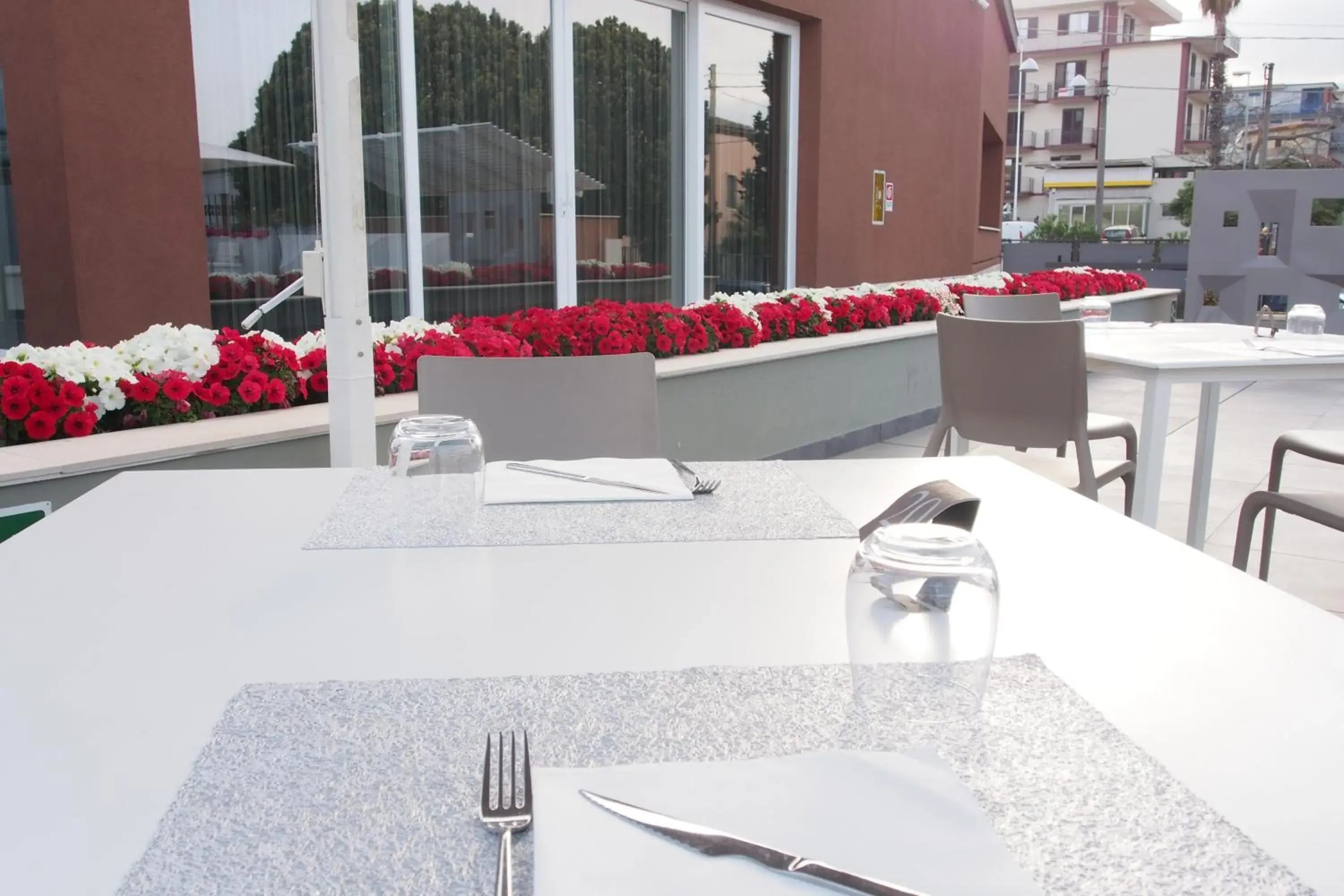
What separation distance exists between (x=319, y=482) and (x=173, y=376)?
1.40 metres

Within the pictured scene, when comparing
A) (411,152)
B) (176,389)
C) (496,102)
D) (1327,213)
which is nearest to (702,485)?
(176,389)

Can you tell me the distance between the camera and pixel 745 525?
4.50 feet

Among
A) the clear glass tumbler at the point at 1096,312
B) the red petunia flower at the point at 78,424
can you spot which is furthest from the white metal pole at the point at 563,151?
the red petunia flower at the point at 78,424

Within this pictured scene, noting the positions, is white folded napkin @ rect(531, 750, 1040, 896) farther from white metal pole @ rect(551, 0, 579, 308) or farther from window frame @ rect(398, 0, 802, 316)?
white metal pole @ rect(551, 0, 579, 308)

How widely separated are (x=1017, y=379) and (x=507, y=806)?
2.78m

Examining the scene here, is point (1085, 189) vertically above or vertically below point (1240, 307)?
above

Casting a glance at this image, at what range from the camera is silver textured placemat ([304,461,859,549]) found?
1.30 m

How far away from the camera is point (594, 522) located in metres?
1.38

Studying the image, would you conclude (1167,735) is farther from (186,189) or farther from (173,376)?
(186,189)

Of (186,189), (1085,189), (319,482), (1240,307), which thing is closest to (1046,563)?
(319,482)

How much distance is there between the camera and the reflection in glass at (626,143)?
685 cm

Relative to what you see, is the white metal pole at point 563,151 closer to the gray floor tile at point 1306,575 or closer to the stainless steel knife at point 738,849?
the gray floor tile at point 1306,575

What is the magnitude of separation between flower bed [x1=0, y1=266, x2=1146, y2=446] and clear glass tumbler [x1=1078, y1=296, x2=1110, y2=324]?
136cm

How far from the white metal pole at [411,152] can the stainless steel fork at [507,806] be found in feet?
17.8
